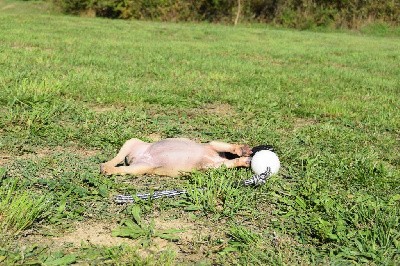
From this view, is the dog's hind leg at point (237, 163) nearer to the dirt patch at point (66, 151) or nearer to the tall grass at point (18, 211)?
the dirt patch at point (66, 151)

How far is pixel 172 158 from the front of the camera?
12.9 ft

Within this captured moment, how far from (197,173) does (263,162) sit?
22.0 inches

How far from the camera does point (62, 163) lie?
13.1 feet

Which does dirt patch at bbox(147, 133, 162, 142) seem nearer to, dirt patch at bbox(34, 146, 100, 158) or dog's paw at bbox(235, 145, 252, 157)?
dirt patch at bbox(34, 146, 100, 158)

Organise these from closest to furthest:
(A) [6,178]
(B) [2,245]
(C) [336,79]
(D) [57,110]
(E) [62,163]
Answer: (B) [2,245]
(A) [6,178]
(E) [62,163]
(D) [57,110]
(C) [336,79]

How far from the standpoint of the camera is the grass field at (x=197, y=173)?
2.79 meters

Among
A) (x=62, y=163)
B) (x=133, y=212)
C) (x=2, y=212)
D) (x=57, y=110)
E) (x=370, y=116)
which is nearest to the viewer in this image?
(x=2, y=212)

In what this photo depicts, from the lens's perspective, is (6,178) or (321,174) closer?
(6,178)

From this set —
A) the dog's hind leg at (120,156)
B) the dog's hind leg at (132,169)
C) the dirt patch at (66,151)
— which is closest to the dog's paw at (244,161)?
the dog's hind leg at (132,169)

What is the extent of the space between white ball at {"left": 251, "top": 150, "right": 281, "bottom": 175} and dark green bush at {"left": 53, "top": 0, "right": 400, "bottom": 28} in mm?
21930

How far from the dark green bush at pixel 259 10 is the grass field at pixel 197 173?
1553 centimetres

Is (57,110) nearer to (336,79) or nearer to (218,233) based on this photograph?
(218,233)

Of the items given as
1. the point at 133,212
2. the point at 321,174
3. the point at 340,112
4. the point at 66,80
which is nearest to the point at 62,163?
the point at 133,212

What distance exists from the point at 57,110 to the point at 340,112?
12.2 ft
